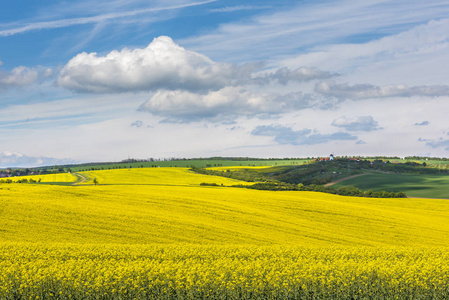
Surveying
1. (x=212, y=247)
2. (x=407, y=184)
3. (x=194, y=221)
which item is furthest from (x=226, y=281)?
(x=407, y=184)

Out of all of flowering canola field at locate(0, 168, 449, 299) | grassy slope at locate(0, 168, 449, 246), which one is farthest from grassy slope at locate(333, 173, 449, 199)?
grassy slope at locate(0, 168, 449, 246)

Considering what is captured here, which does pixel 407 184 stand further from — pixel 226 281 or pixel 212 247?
pixel 226 281

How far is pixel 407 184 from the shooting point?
95625 millimetres

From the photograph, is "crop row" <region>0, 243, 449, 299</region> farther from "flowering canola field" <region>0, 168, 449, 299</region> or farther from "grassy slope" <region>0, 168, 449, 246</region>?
"grassy slope" <region>0, 168, 449, 246</region>

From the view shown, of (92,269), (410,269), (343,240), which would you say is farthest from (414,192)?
(92,269)

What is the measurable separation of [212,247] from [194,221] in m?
12.3

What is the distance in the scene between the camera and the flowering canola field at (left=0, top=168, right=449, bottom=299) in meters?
16.4

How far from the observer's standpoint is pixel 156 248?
77.5ft

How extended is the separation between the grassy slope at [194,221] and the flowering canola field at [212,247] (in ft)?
0.39

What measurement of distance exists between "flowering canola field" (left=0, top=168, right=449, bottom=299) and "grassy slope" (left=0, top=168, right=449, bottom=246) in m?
0.12

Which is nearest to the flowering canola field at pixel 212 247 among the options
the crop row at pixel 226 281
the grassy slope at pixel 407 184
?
the crop row at pixel 226 281

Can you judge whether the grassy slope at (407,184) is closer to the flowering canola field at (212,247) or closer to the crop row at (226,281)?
the flowering canola field at (212,247)

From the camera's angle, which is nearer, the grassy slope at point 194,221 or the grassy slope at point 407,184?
the grassy slope at point 194,221

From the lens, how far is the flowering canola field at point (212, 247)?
16.4 m
